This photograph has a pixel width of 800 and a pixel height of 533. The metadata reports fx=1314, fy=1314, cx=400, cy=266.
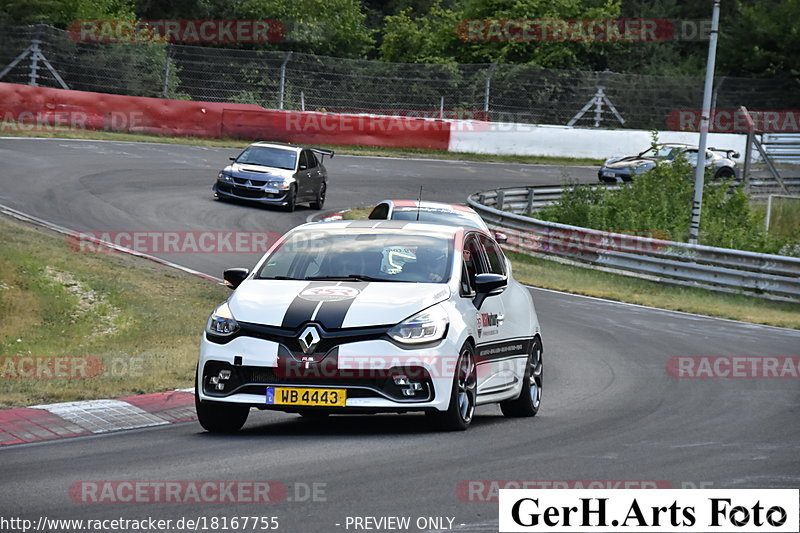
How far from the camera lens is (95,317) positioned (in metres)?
18.0

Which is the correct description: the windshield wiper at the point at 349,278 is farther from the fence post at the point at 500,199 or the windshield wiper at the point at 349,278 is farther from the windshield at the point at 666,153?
the windshield at the point at 666,153

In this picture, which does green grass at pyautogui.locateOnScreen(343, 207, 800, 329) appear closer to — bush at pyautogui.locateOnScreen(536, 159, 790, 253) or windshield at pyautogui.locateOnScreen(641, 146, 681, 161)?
bush at pyautogui.locateOnScreen(536, 159, 790, 253)

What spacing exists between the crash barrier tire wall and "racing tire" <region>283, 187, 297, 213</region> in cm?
1145

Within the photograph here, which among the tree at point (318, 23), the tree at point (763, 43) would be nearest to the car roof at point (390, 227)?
the tree at point (318, 23)

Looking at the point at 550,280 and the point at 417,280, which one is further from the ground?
the point at 417,280

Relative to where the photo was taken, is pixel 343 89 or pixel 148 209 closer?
pixel 148 209

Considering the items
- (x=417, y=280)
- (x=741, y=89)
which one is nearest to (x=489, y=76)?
(x=741, y=89)

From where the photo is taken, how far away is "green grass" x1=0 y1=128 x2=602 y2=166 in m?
38.7

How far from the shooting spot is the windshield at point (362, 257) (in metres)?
10.3

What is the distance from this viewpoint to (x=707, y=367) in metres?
15.6

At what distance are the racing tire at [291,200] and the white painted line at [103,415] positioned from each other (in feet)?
63.3

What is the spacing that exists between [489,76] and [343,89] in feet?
16.5

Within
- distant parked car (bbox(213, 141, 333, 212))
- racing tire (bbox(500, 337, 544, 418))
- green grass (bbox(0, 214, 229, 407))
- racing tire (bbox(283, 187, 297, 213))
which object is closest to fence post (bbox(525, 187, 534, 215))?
distant parked car (bbox(213, 141, 333, 212))

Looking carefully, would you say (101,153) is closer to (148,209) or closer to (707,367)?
(148,209)
